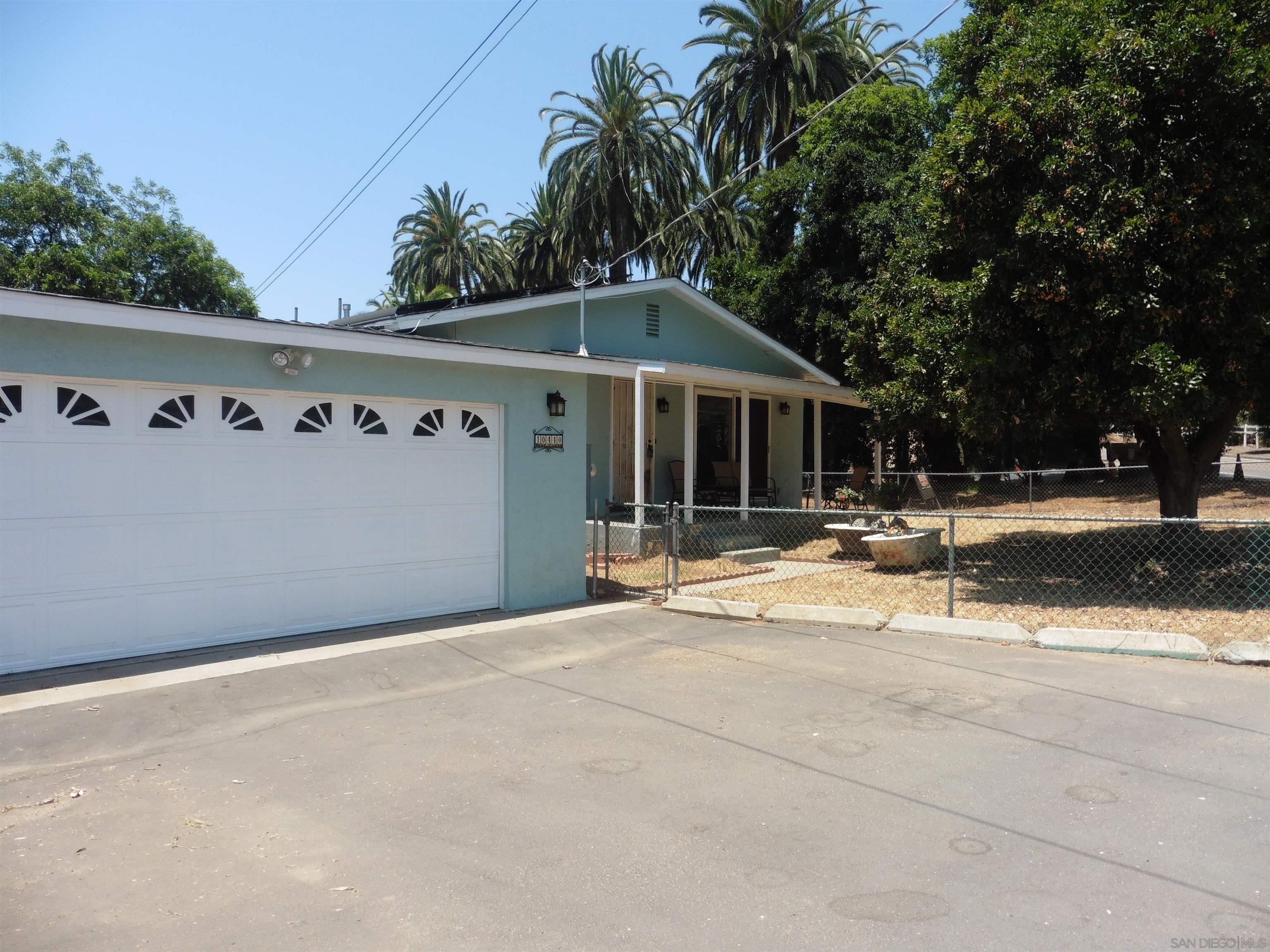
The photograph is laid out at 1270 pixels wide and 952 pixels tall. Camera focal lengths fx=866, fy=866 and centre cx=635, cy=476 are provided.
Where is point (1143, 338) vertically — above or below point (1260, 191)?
below

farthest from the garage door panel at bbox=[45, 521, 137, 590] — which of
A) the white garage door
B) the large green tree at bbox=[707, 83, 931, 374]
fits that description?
the large green tree at bbox=[707, 83, 931, 374]

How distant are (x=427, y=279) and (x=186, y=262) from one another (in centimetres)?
1060

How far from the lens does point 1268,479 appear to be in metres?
24.4

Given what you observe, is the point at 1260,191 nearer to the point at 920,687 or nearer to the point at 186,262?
the point at 920,687

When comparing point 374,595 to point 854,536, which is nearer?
point 374,595

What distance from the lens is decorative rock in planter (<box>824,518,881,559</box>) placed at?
1375 cm

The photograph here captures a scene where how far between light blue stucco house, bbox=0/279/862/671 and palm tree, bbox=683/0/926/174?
1646 cm

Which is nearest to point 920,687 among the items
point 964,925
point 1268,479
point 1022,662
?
point 1022,662

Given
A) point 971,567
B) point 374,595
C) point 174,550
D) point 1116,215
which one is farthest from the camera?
point 971,567

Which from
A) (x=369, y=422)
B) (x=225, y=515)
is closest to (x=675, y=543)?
(x=369, y=422)

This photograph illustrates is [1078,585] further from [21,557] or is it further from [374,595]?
[21,557]

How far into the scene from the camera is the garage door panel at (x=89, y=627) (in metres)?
6.84

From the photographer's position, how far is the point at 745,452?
1542 cm

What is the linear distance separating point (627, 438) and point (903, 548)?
212 inches
